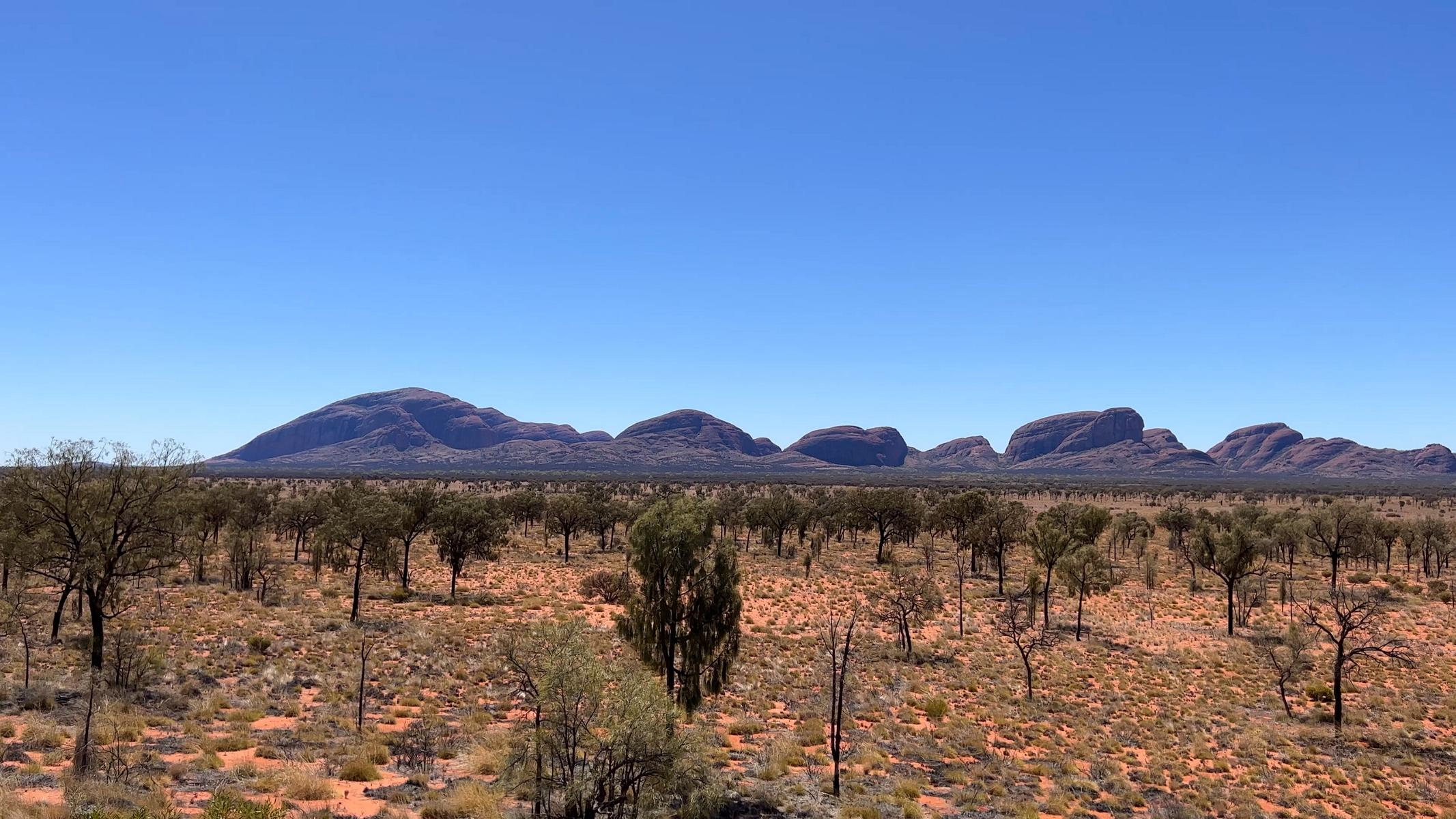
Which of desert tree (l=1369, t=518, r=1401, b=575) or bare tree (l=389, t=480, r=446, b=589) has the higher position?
bare tree (l=389, t=480, r=446, b=589)

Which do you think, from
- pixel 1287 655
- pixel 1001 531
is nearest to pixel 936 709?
pixel 1287 655

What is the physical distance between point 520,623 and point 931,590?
26475 millimetres

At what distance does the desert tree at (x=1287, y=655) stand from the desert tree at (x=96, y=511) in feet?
148

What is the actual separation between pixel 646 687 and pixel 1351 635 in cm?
4782

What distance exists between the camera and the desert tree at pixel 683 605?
80.5 ft

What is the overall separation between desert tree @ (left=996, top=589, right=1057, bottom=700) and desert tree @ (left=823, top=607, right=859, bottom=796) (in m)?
8.38

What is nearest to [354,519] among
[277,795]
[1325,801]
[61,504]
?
[61,504]

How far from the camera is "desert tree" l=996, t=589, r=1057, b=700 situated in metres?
37.7

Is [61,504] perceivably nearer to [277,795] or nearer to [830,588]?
[277,795]

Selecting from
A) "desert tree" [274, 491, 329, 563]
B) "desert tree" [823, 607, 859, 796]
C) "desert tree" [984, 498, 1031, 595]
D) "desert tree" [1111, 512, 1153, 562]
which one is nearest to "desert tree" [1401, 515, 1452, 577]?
"desert tree" [1111, 512, 1153, 562]

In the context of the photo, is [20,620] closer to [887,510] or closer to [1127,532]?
[887,510]

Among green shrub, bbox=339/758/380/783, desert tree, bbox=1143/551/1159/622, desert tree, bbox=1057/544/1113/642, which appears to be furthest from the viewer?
desert tree, bbox=1143/551/1159/622

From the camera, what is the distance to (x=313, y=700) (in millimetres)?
27047

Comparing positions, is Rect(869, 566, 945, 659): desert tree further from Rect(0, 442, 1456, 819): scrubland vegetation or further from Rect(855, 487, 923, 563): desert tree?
Rect(855, 487, 923, 563): desert tree
